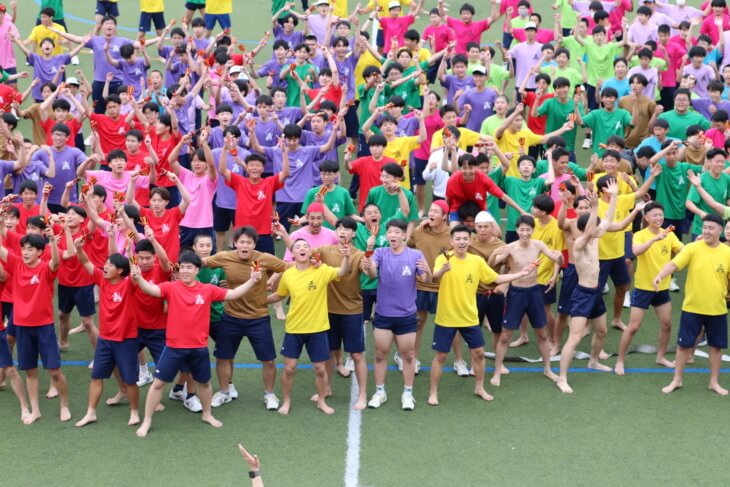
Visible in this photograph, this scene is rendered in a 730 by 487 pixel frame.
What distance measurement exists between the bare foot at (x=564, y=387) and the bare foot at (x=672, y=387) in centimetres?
102

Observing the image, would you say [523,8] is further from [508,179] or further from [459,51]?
[508,179]

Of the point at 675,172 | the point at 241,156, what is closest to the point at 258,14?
the point at 241,156

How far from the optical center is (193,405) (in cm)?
1183

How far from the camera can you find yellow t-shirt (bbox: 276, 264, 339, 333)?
11.5 meters

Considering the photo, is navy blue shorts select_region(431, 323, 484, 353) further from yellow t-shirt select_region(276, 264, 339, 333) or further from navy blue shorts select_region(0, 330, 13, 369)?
navy blue shorts select_region(0, 330, 13, 369)

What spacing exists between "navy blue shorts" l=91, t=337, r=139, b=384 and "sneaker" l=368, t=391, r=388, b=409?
248 cm

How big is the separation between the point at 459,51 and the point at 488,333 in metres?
8.10

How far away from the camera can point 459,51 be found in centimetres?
2064

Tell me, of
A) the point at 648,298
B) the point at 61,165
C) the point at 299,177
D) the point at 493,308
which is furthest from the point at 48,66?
the point at 648,298

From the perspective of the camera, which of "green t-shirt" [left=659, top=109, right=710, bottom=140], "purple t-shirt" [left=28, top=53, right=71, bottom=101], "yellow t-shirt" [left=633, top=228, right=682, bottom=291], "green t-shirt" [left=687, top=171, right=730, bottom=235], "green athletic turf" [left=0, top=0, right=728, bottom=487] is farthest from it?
"purple t-shirt" [left=28, top=53, right=71, bottom=101]

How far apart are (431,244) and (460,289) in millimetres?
933

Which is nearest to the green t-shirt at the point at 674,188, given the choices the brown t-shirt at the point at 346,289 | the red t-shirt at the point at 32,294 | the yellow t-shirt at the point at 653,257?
the yellow t-shirt at the point at 653,257

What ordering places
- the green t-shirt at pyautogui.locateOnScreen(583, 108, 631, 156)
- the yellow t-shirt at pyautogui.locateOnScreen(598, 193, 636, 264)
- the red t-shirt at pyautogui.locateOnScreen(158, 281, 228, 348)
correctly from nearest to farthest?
the red t-shirt at pyautogui.locateOnScreen(158, 281, 228, 348), the yellow t-shirt at pyautogui.locateOnScreen(598, 193, 636, 264), the green t-shirt at pyautogui.locateOnScreen(583, 108, 631, 156)

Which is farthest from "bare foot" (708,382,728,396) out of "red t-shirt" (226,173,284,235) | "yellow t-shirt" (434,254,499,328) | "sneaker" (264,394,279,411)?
"red t-shirt" (226,173,284,235)
